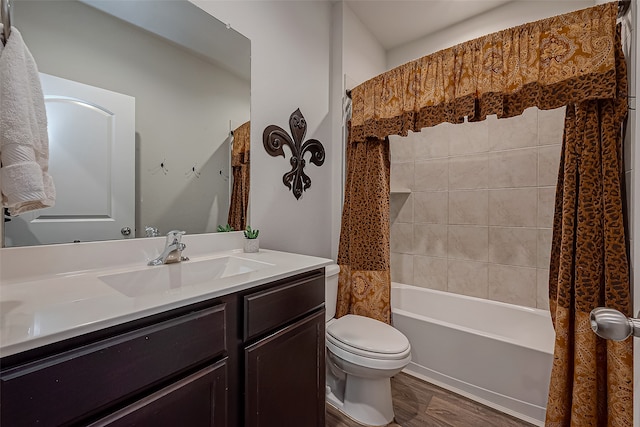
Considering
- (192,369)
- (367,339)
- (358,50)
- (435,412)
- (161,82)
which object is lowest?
(435,412)

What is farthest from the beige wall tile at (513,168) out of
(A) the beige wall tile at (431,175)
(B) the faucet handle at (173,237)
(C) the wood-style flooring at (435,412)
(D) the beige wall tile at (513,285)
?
(B) the faucet handle at (173,237)

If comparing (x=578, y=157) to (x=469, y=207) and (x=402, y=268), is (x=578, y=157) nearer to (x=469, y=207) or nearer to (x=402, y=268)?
(x=469, y=207)

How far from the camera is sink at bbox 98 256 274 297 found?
969mm

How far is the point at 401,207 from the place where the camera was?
107 inches

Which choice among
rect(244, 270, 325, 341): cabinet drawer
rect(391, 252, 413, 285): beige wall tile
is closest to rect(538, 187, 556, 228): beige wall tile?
rect(391, 252, 413, 285): beige wall tile

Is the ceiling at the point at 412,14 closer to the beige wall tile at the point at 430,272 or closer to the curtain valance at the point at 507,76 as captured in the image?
the curtain valance at the point at 507,76

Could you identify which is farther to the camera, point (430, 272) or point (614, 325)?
point (430, 272)

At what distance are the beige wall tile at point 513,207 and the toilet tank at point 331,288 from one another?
136cm

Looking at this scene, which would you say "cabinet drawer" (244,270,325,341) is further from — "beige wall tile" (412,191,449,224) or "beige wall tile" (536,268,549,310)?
"beige wall tile" (536,268,549,310)

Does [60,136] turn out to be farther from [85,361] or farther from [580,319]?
[580,319]

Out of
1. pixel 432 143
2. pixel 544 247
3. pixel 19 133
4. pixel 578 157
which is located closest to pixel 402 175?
pixel 432 143

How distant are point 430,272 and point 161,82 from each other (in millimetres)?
2434

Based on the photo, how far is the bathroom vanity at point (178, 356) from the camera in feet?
1.68

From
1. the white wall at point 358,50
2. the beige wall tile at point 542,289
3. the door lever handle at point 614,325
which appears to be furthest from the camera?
the white wall at point 358,50
